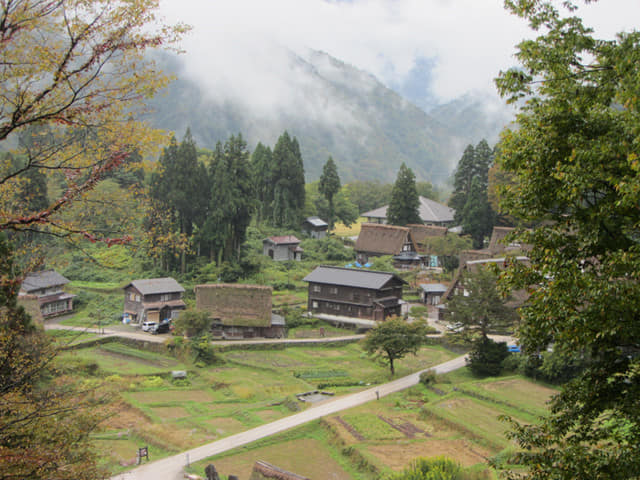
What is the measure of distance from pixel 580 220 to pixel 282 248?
45.6 meters

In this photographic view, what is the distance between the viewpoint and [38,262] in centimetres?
836

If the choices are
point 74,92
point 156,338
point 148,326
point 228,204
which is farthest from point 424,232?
point 74,92

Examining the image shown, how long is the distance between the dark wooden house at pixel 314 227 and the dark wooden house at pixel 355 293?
62.8 feet

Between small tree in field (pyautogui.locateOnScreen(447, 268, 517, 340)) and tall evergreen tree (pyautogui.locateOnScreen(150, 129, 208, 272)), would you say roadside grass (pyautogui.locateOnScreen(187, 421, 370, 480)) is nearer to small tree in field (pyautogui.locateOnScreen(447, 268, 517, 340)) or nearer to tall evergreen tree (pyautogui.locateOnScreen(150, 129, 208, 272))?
small tree in field (pyautogui.locateOnScreen(447, 268, 517, 340))

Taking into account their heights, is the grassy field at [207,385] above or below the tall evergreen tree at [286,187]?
below

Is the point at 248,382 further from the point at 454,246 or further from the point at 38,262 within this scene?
the point at 454,246

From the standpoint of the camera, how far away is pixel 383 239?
179 feet

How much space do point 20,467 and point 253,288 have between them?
Answer: 30.4 m

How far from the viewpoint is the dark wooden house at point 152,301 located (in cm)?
3769

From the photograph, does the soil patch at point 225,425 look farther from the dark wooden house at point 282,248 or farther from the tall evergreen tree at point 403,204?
the tall evergreen tree at point 403,204

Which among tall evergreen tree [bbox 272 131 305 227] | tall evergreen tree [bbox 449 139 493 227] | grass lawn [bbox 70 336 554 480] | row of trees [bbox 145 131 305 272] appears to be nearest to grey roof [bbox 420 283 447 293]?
grass lawn [bbox 70 336 554 480]

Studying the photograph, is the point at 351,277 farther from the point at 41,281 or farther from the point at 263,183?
the point at 41,281

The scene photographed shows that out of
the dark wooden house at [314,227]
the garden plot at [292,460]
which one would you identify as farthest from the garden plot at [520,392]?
the dark wooden house at [314,227]

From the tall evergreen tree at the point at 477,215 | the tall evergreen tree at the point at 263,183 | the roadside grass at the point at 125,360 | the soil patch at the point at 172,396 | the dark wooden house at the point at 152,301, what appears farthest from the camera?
the tall evergreen tree at the point at 263,183
